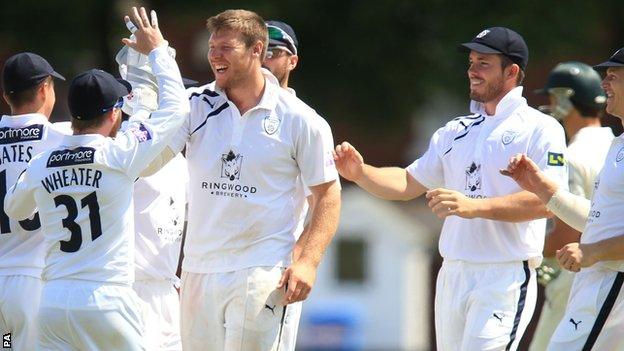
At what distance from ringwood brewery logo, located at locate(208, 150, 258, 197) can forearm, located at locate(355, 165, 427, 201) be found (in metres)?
1.11

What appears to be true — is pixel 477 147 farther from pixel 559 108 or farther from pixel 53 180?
pixel 53 180

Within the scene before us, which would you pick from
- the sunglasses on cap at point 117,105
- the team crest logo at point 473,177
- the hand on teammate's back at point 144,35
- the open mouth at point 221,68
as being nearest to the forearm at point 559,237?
the team crest logo at point 473,177

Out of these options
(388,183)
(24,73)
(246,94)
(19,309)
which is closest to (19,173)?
(24,73)

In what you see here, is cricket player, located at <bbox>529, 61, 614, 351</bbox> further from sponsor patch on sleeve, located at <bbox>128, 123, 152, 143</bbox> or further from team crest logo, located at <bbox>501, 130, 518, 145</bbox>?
sponsor patch on sleeve, located at <bbox>128, 123, 152, 143</bbox>

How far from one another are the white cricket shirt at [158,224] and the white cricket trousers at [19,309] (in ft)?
2.35

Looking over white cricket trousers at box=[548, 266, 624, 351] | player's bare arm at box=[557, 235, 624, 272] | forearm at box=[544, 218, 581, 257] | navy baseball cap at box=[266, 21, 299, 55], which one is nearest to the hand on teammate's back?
navy baseball cap at box=[266, 21, 299, 55]

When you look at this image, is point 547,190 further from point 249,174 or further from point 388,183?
point 249,174

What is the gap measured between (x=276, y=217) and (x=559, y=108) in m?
3.22

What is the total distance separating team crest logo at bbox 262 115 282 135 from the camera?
8258 mm

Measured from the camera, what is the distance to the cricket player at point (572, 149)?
33.3 ft

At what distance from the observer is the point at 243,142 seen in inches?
324

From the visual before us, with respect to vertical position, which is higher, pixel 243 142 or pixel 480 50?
pixel 480 50

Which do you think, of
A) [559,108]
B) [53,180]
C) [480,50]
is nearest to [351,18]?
[559,108]

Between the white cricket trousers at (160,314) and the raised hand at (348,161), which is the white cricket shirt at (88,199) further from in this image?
the raised hand at (348,161)
